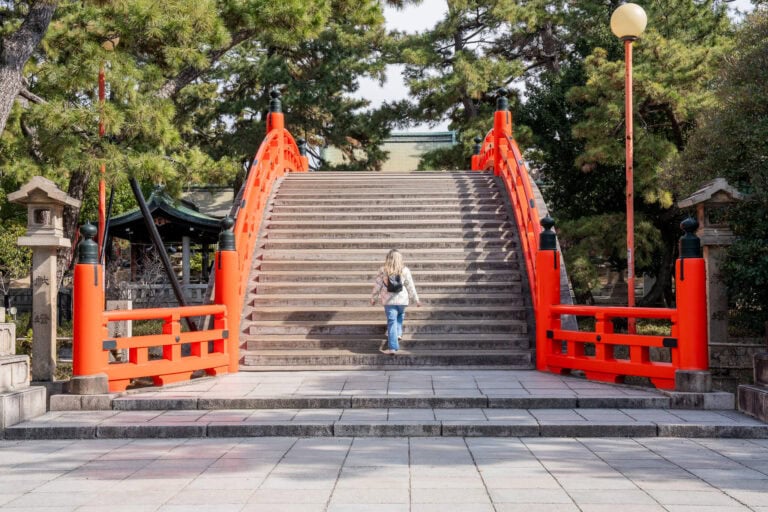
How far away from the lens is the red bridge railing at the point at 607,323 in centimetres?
714

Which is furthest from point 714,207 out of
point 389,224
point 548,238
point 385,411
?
point 389,224

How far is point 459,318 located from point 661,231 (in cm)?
858

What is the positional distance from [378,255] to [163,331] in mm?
4342

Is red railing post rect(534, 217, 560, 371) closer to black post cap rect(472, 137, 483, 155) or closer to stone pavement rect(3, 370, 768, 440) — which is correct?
stone pavement rect(3, 370, 768, 440)

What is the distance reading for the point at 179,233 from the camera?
79.2 ft

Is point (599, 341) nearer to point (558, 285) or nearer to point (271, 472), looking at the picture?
point (558, 285)

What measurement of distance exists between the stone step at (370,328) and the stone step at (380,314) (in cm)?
16

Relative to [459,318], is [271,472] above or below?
below

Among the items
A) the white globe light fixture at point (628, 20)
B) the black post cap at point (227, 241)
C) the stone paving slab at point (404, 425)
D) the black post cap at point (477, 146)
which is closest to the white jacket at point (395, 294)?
the black post cap at point (227, 241)

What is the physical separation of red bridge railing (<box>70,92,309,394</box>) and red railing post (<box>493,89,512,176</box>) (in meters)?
5.78

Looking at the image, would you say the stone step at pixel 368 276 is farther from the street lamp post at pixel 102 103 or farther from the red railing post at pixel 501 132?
the red railing post at pixel 501 132

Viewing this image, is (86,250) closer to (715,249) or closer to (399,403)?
(399,403)

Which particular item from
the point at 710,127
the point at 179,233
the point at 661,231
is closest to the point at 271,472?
the point at 710,127

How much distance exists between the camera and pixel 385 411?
686 centimetres
